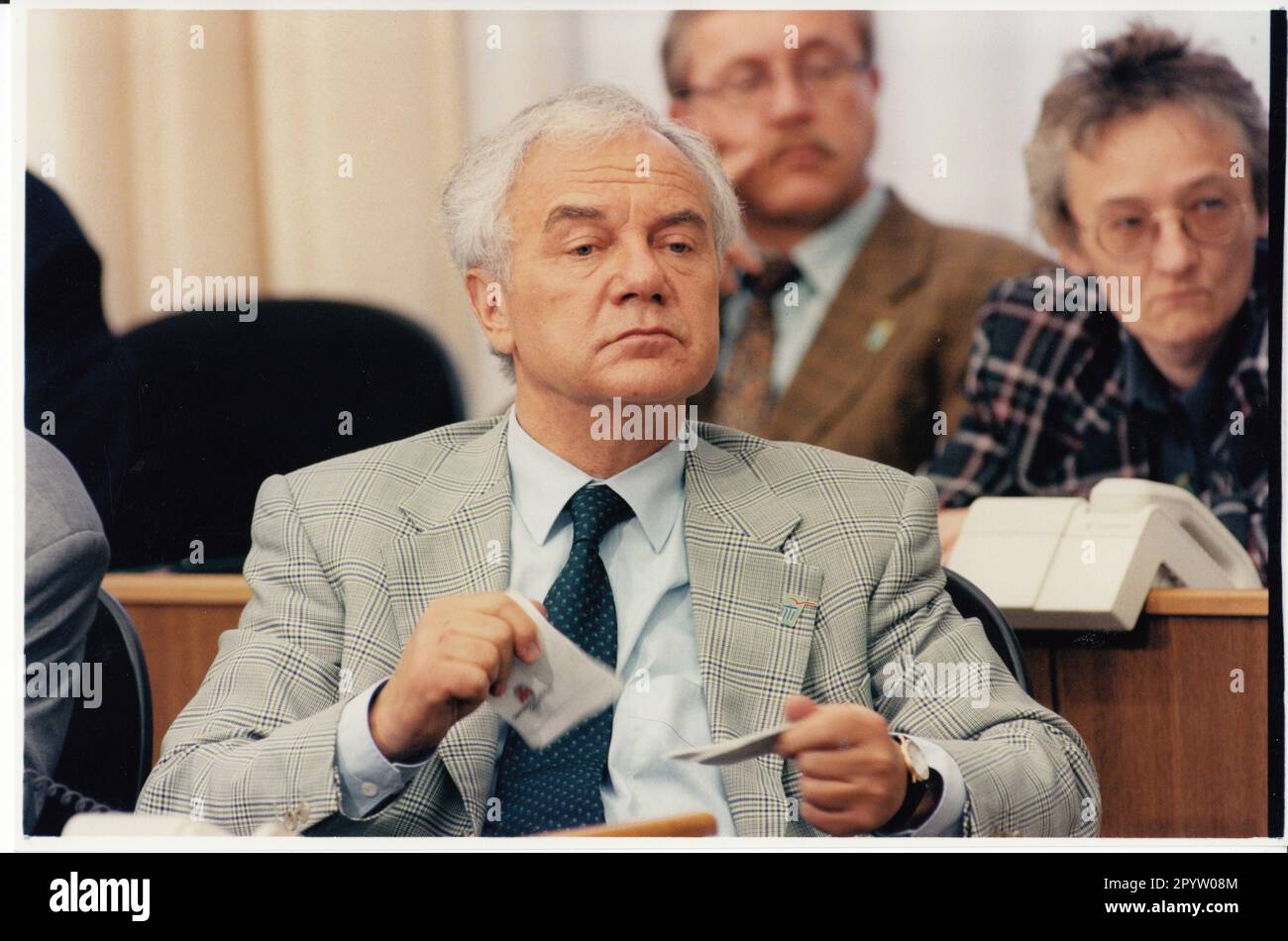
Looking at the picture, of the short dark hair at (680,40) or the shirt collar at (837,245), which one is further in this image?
the shirt collar at (837,245)

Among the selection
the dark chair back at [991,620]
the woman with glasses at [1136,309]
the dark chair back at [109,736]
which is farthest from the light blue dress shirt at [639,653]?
the woman with glasses at [1136,309]

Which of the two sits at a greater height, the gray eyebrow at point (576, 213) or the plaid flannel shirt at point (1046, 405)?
the gray eyebrow at point (576, 213)

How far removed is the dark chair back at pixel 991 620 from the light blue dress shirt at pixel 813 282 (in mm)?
753

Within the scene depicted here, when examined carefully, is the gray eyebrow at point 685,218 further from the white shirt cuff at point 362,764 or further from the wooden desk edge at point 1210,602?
the wooden desk edge at point 1210,602

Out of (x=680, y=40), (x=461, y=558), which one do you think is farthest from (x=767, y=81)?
(x=461, y=558)

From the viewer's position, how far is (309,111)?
2.69 metres

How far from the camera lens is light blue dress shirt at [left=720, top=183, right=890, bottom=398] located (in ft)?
9.29

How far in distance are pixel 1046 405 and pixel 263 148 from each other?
4.83 ft

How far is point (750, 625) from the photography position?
2.10 meters

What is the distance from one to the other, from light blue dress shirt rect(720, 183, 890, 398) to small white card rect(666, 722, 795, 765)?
1.13m

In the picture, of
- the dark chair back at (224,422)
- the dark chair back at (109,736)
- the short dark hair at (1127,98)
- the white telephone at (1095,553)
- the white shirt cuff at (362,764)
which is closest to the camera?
the white shirt cuff at (362,764)

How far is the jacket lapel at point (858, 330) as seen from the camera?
2.77 meters

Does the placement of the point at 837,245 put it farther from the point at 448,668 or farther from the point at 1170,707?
the point at 448,668

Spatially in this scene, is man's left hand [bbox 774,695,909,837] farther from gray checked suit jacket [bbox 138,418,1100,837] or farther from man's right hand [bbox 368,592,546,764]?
man's right hand [bbox 368,592,546,764]
